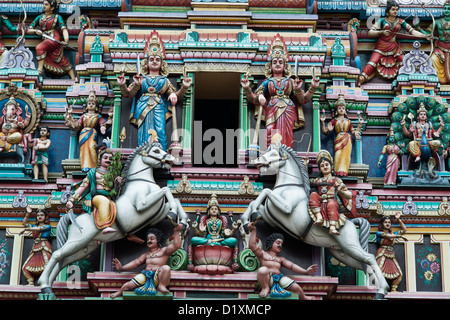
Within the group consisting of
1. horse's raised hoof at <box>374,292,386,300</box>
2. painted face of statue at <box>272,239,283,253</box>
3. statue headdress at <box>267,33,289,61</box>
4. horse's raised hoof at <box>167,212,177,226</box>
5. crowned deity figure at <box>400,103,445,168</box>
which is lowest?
horse's raised hoof at <box>374,292,386,300</box>

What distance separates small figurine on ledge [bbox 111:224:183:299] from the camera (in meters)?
30.1

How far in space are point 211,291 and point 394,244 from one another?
5092 millimetres

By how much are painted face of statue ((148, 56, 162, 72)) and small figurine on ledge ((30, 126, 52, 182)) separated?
3255 millimetres

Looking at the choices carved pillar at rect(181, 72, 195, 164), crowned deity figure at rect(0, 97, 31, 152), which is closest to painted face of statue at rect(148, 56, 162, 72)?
carved pillar at rect(181, 72, 195, 164)

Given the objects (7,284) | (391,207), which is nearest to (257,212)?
(391,207)

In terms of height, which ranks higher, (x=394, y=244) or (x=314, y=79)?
(x=314, y=79)

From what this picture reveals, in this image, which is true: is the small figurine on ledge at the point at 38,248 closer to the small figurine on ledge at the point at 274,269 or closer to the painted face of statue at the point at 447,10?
the small figurine on ledge at the point at 274,269

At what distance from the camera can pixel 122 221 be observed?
3083 centimetres

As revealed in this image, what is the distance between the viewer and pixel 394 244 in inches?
1289

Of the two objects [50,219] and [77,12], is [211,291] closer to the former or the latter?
[50,219]

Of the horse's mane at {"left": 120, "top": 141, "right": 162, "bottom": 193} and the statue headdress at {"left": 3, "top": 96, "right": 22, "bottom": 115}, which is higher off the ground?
the statue headdress at {"left": 3, "top": 96, "right": 22, "bottom": 115}

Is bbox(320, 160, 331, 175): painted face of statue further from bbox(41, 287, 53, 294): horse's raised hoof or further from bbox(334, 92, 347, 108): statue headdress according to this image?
bbox(41, 287, 53, 294): horse's raised hoof

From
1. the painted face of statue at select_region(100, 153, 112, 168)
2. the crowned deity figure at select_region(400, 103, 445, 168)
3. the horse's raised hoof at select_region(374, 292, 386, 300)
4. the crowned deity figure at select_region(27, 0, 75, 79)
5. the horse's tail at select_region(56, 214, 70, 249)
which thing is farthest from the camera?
the crowned deity figure at select_region(27, 0, 75, 79)

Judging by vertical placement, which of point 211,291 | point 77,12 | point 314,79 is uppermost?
point 77,12
